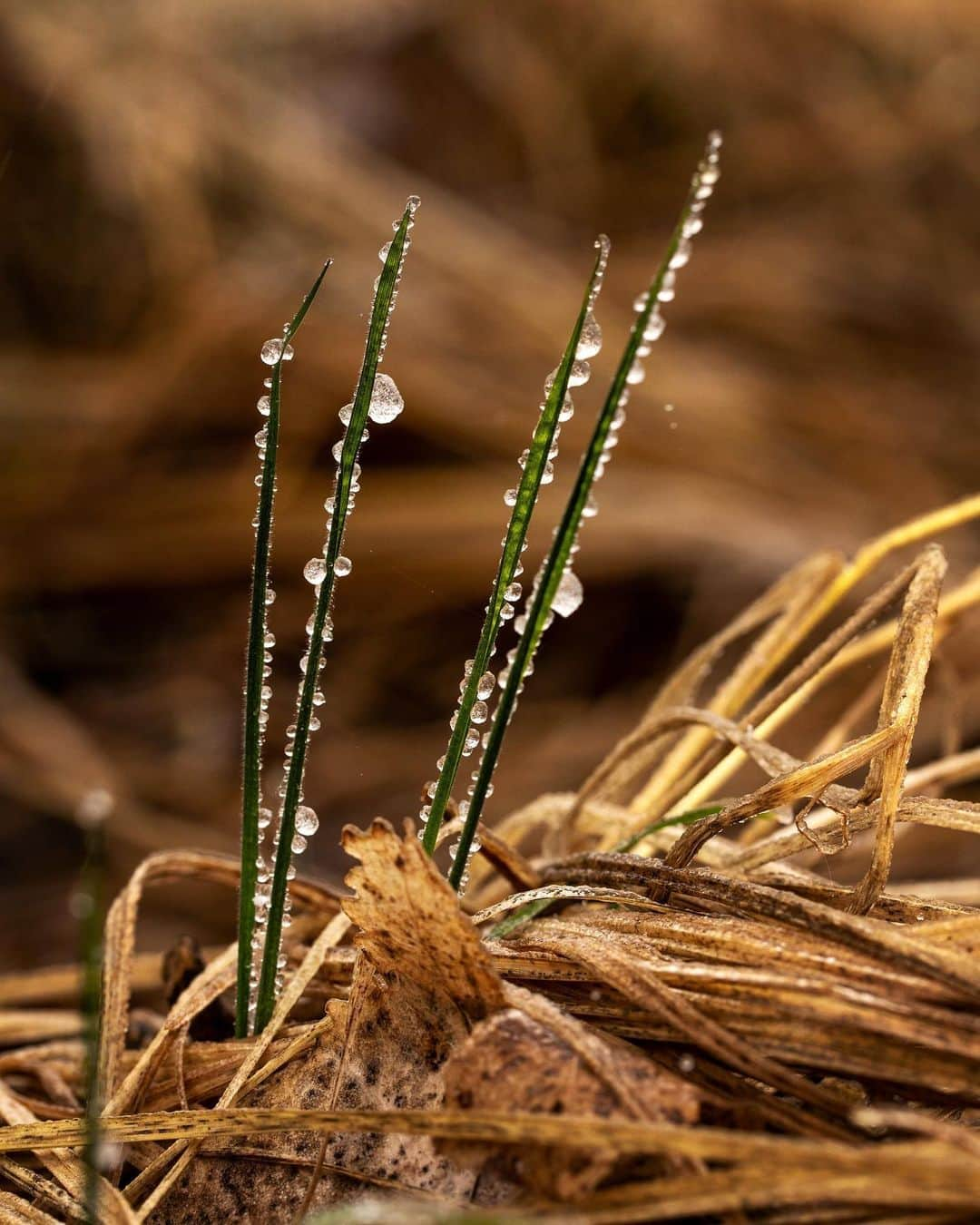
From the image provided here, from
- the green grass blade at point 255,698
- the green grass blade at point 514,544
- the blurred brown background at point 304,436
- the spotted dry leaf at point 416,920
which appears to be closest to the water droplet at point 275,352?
the green grass blade at point 255,698

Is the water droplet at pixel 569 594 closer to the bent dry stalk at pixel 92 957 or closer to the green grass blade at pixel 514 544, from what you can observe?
the green grass blade at pixel 514 544

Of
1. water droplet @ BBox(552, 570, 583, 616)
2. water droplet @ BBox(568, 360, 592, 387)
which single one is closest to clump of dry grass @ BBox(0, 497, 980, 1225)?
water droplet @ BBox(552, 570, 583, 616)

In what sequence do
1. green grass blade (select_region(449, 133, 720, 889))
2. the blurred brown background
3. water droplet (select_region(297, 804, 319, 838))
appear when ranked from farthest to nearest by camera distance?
the blurred brown background
water droplet (select_region(297, 804, 319, 838))
green grass blade (select_region(449, 133, 720, 889))

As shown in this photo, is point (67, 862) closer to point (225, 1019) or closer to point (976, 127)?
point (225, 1019)

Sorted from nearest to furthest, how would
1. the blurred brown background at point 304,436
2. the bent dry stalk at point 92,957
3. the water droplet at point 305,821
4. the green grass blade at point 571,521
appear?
the bent dry stalk at point 92,957 < the green grass blade at point 571,521 < the water droplet at point 305,821 < the blurred brown background at point 304,436

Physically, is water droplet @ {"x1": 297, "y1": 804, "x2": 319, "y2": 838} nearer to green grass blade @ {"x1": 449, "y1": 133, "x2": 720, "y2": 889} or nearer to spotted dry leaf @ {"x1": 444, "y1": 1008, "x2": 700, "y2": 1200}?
green grass blade @ {"x1": 449, "y1": 133, "x2": 720, "y2": 889}

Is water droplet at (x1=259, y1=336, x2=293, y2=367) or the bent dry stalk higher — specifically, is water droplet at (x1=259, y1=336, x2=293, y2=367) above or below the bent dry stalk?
above
